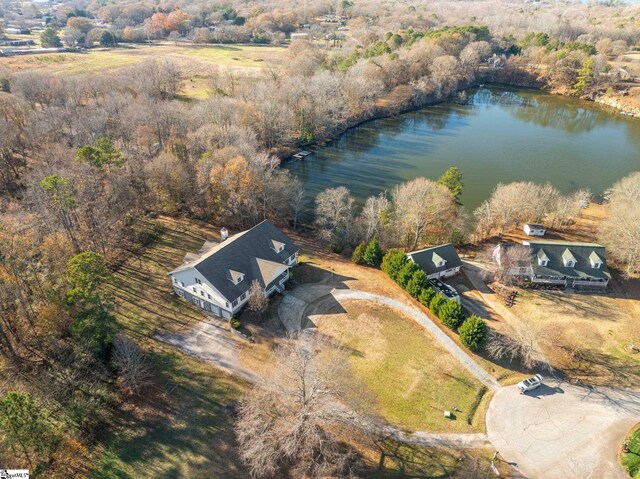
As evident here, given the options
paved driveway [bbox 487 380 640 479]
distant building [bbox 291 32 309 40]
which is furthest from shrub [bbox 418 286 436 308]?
distant building [bbox 291 32 309 40]

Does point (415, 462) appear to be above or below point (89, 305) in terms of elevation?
below

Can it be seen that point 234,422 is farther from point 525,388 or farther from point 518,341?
point 518,341

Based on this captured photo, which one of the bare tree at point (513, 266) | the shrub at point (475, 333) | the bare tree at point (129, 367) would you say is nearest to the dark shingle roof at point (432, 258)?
the bare tree at point (513, 266)

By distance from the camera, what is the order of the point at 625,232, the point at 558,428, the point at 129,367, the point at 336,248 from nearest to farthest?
the point at 558,428 → the point at 129,367 → the point at 625,232 → the point at 336,248

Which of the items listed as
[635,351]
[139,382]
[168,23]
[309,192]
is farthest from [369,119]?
[168,23]

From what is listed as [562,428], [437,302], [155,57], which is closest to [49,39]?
[155,57]

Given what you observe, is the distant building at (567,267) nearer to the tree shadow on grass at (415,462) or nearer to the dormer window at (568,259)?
the dormer window at (568,259)

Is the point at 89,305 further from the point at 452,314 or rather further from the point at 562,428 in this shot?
the point at 562,428
